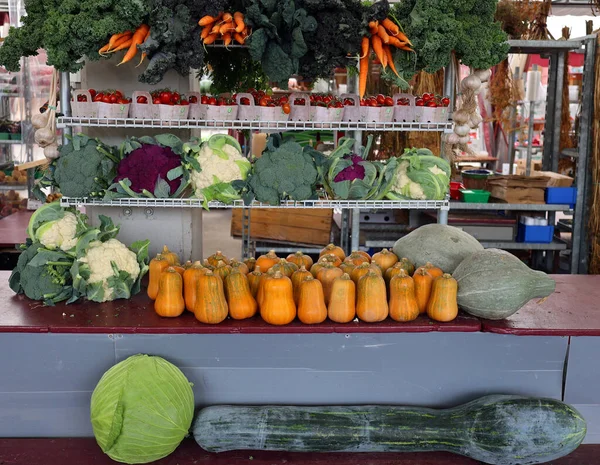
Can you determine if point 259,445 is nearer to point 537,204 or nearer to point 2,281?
point 2,281

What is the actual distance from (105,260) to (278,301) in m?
0.83

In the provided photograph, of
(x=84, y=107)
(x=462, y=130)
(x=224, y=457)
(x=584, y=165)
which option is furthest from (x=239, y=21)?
(x=584, y=165)

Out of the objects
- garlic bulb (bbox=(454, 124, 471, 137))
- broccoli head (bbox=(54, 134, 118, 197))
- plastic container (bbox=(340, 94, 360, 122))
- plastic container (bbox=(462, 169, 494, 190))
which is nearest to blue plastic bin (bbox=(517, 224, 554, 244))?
plastic container (bbox=(462, 169, 494, 190))

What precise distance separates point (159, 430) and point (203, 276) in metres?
0.62

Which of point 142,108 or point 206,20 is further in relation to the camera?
point 142,108

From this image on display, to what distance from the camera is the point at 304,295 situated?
265cm

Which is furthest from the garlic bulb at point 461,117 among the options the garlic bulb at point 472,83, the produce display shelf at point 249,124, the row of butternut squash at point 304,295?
the row of butternut squash at point 304,295

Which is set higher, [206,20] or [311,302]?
[206,20]

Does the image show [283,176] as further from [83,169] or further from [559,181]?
[559,181]

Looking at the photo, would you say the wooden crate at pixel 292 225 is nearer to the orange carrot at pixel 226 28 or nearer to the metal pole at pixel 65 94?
the metal pole at pixel 65 94

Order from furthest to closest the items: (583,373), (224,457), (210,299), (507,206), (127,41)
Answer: (507,206) → (127,41) → (583,373) → (210,299) → (224,457)

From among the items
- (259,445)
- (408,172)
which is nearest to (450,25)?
(408,172)

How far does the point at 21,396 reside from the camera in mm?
2656

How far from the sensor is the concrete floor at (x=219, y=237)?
28.3 ft
